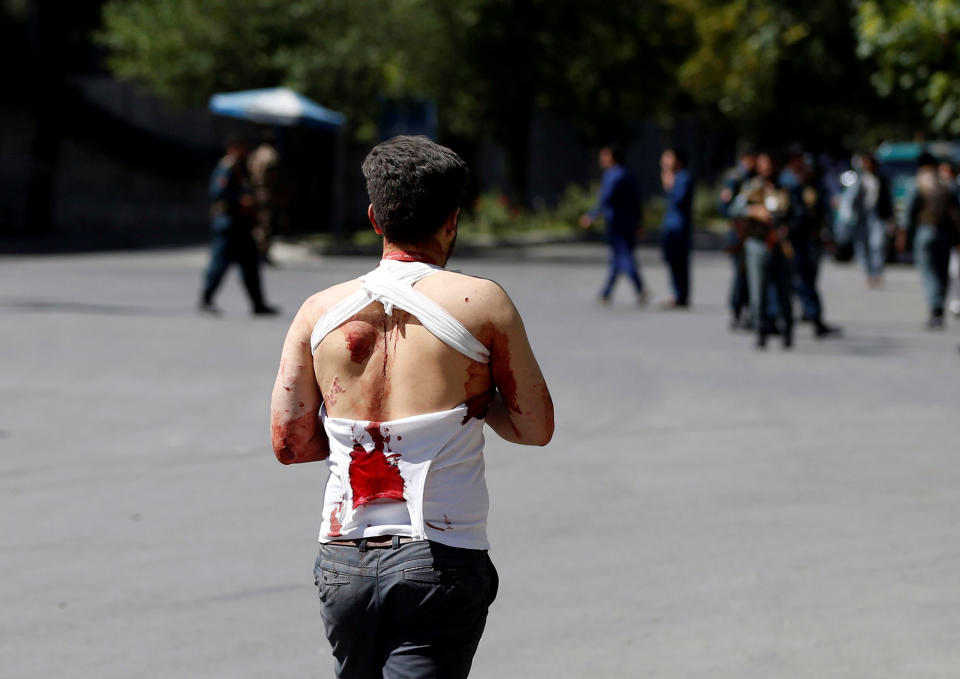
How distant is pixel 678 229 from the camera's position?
1717cm

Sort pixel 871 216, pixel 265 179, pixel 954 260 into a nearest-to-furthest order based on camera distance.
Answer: pixel 265 179
pixel 871 216
pixel 954 260

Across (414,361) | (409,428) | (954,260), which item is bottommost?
(954,260)

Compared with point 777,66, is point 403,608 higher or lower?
lower

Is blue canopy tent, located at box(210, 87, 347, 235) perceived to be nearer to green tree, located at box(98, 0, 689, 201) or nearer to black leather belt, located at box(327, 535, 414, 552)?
green tree, located at box(98, 0, 689, 201)

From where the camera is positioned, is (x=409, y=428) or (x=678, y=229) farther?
(x=678, y=229)

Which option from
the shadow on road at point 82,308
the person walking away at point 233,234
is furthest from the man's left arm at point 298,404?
the shadow on road at point 82,308

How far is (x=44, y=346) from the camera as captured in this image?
42.2 ft

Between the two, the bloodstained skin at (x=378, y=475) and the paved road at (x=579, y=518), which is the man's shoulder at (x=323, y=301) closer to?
the bloodstained skin at (x=378, y=475)

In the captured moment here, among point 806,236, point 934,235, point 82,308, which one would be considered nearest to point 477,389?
point 806,236

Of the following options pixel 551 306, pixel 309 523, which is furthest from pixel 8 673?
pixel 551 306

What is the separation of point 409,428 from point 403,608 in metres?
0.33

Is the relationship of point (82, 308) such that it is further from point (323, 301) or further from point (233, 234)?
point (323, 301)

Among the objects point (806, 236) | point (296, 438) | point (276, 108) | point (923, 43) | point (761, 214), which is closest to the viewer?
point (296, 438)

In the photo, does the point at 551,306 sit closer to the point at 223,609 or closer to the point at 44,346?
the point at 44,346
